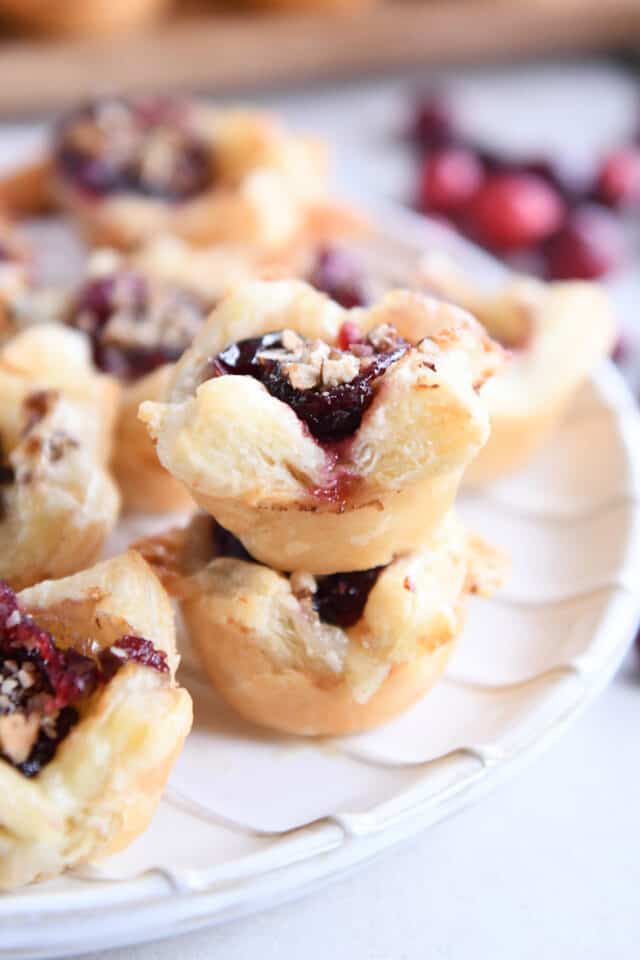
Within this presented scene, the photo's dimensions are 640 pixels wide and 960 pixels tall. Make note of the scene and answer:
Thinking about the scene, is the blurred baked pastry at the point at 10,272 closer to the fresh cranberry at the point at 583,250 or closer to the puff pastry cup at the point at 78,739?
the puff pastry cup at the point at 78,739

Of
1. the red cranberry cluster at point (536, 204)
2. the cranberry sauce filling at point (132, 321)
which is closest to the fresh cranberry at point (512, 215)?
the red cranberry cluster at point (536, 204)

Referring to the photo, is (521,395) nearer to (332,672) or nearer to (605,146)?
(332,672)

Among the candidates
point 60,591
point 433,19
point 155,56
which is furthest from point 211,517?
point 433,19

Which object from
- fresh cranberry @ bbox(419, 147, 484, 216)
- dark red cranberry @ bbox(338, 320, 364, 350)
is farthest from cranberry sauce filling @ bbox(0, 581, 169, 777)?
fresh cranberry @ bbox(419, 147, 484, 216)

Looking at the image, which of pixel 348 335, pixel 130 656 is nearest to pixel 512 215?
pixel 348 335

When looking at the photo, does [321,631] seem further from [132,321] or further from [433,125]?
[433,125]

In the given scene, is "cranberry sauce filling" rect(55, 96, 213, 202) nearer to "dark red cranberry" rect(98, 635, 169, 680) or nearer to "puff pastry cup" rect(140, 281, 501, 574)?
"puff pastry cup" rect(140, 281, 501, 574)
